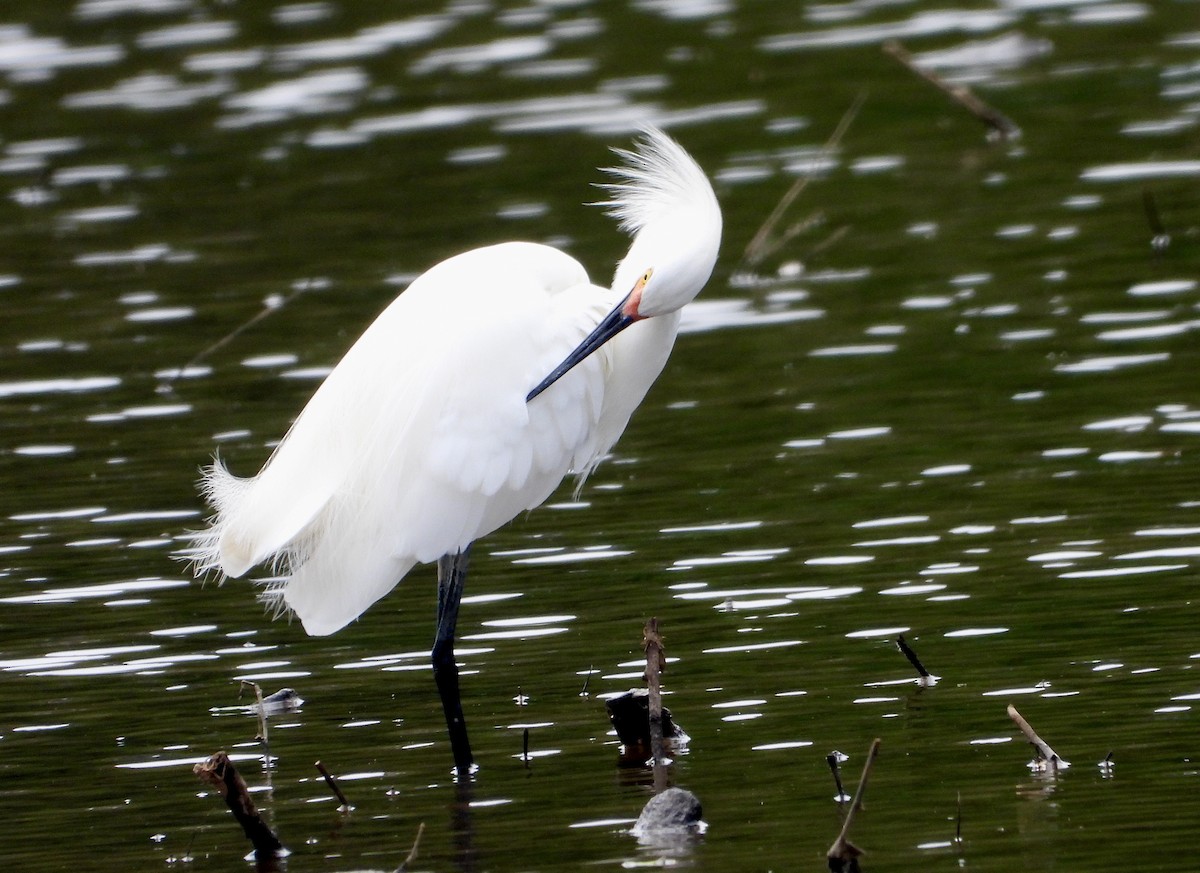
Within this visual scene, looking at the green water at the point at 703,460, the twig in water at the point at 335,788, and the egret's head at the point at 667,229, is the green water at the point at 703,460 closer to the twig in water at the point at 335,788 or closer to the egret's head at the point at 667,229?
the twig in water at the point at 335,788

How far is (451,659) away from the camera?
7406mm

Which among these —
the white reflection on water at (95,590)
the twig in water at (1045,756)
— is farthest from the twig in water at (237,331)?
the twig in water at (1045,756)

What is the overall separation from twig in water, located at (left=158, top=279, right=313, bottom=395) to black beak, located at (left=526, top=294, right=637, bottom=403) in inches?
178

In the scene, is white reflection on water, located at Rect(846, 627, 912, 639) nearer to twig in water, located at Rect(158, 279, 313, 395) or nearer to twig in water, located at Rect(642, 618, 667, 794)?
twig in water, located at Rect(642, 618, 667, 794)

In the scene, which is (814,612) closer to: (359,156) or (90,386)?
(90,386)

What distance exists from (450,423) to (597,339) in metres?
0.56

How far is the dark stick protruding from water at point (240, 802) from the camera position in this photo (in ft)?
20.0

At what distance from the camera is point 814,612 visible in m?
8.37

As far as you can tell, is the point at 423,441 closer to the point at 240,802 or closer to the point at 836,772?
the point at 240,802

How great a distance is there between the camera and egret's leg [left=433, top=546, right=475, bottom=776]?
7180 millimetres

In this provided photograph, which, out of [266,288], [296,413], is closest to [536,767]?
[296,413]

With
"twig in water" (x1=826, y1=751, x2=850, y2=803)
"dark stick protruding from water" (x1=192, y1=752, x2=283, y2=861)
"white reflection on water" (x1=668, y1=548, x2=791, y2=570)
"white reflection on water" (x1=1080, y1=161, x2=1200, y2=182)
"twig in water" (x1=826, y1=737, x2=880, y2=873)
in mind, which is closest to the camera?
"twig in water" (x1=826, y1=737, x2=880, y2=873)

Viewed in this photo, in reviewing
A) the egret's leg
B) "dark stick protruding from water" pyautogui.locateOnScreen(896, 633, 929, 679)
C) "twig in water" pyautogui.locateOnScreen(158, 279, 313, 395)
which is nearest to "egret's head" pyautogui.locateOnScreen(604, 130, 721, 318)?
the egret's leg

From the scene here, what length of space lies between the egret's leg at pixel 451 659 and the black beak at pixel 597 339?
1.99 ft
